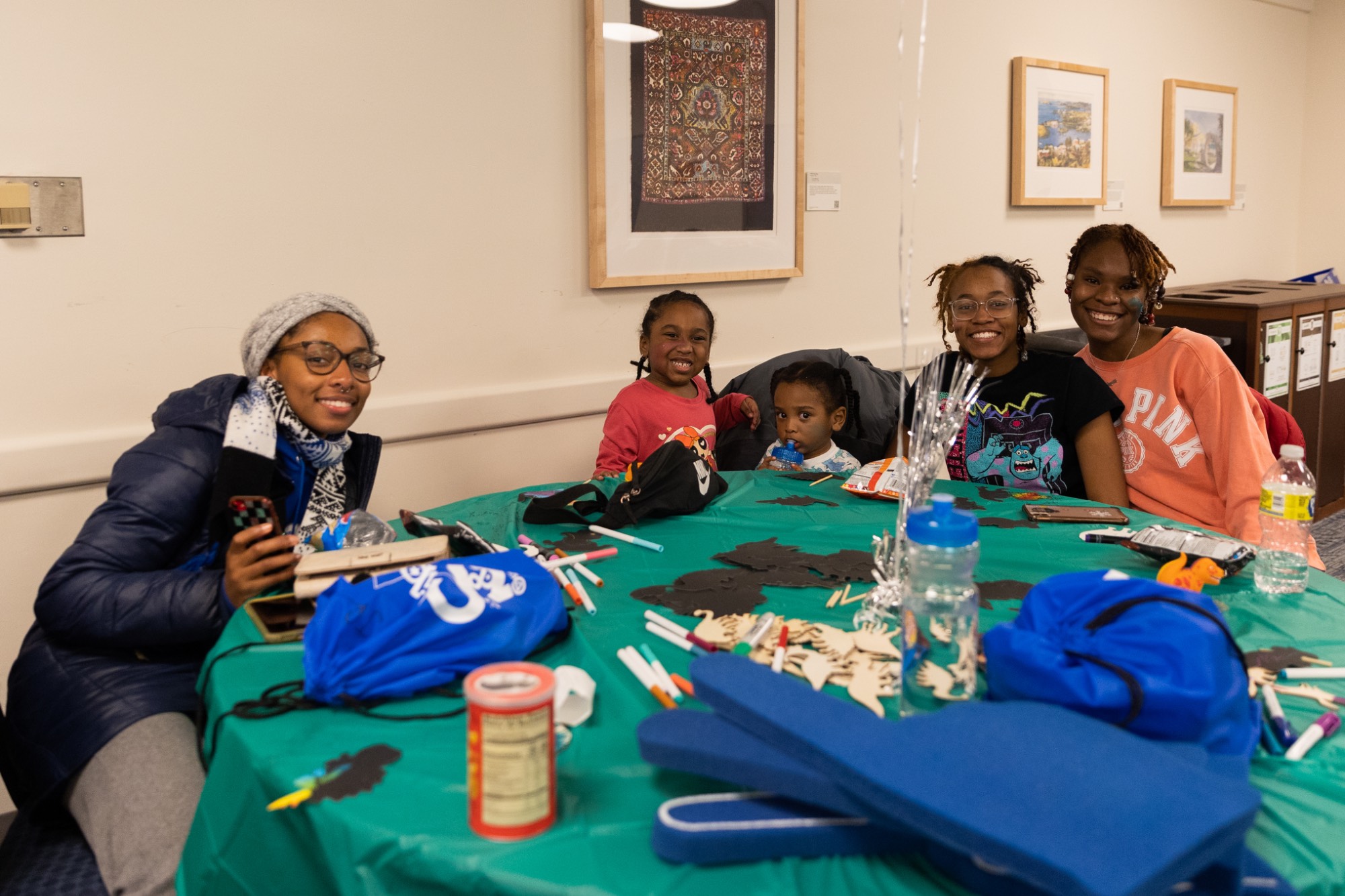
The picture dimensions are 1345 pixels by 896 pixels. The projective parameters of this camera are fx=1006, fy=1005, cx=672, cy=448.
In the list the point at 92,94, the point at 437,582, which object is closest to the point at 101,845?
the point at 437,582

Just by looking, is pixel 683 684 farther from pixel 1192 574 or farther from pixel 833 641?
pixel 1192 574

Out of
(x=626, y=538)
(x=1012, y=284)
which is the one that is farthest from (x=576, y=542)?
(x=1012, y=284)

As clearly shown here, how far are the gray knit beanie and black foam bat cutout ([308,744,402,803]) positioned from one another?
100 centimetres

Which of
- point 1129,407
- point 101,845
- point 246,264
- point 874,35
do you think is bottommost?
point 101,845

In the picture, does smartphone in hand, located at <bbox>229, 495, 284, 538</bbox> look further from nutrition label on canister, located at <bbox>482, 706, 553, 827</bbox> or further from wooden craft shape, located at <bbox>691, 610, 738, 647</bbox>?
nutrition label on canister, located at <bbox>482, 706, 553, 827</bbox>

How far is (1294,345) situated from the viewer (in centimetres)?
427

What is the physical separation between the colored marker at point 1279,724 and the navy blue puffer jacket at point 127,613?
135 centimetres

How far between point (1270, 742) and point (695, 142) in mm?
2450

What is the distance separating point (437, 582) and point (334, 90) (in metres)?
1.69

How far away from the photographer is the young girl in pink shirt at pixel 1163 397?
7.15 ft

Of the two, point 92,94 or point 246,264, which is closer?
point 92,94

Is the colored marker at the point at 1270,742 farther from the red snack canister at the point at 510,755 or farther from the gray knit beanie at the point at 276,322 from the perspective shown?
the gray knit beanie at the point at 276,322

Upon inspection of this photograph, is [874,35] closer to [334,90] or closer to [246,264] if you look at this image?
[334,90]

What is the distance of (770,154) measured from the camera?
3.21m
